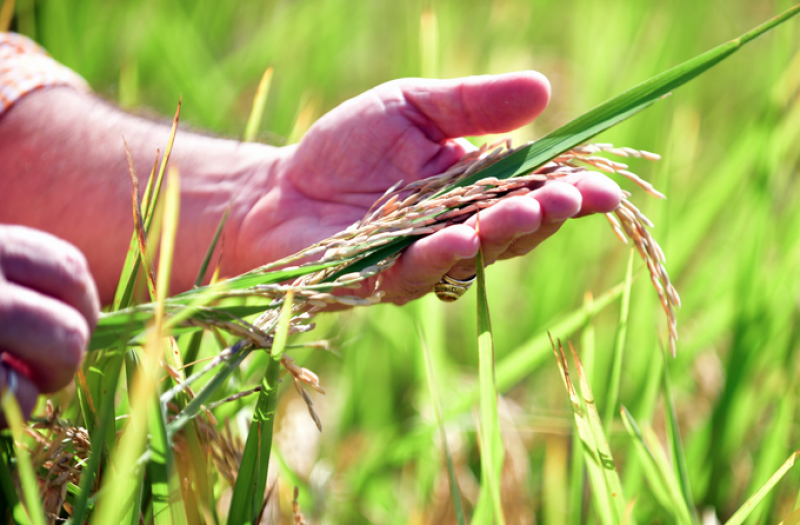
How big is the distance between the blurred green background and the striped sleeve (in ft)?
0.72

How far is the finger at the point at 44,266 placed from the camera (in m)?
0.50

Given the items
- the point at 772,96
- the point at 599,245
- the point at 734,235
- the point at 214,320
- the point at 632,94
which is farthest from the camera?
the point at 599,245

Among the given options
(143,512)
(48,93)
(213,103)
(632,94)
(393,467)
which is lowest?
(393,467)

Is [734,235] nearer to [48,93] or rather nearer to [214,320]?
[214,320]

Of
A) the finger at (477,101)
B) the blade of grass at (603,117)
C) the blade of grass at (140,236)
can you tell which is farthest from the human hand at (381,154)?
the blade of grass at (140,236)

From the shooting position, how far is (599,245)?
5.95 ft

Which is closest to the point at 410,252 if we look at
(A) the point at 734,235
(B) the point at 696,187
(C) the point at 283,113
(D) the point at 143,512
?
(D) the point at 143,512

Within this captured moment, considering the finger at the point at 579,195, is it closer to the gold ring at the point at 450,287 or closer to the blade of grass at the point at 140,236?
the gold ring at the point at 450,287

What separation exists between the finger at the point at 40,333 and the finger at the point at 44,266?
0.03 feet

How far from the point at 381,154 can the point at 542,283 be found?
2.79ft

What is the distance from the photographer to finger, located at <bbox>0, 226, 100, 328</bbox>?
50 cm

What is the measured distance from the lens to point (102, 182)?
1.11 m

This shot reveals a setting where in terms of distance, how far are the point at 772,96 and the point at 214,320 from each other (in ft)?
4.85

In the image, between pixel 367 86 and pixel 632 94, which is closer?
pixel 632 94
